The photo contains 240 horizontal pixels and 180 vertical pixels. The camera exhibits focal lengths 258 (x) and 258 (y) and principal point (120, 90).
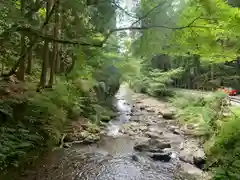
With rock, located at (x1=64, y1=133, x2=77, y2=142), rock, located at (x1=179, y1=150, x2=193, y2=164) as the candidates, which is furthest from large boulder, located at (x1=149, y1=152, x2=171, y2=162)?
rock, located at (x1=64, y1=133, x2=77, y2=142)

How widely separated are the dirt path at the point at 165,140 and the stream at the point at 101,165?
0.68 ft

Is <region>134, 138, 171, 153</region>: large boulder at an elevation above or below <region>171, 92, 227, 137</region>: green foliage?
below

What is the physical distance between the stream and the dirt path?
206 millimetres

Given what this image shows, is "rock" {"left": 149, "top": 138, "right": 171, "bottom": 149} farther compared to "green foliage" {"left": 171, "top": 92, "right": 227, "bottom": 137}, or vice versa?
"green foliage" {"left": 171, "top": 92, "right": 227, "bottom": 137}

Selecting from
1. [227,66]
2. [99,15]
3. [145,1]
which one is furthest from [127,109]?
[145,1]

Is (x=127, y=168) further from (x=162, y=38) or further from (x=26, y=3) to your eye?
(x=26, y=3)

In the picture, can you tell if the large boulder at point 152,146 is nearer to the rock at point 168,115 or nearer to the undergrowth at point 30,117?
the undergrowth at point 30,117

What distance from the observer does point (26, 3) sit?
339 inches

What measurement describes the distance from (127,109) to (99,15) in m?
9.01

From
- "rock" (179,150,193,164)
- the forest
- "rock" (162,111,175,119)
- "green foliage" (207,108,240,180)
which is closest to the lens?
the forest

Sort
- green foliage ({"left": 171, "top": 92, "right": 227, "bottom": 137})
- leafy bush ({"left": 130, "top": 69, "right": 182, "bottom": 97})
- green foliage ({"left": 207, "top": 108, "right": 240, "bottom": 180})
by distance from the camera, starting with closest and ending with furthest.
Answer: green foliage ({"left": 207, "top": 108, "right": 240, "bottom": 180})
green foliage ({"left": 171, "top": 92, "right": 227, "bottom": 137})
leafy bush ({"left": 130, "top": 69, "right": 182, "bottom": 97})

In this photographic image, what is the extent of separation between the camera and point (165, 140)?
1045 centimetres

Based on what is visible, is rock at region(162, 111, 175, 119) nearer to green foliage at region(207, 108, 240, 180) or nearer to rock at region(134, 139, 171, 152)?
rock at region(134, 139, 171, 152)

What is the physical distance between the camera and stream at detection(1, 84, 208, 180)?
6513mm
